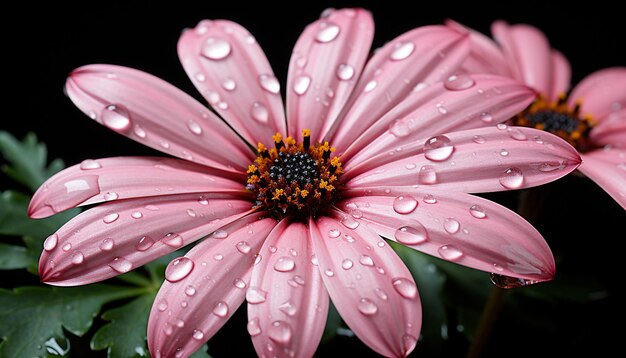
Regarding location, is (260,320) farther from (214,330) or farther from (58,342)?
(58,342)

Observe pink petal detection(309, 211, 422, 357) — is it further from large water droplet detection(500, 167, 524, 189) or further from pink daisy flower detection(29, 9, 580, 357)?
large water droplet detection(500, 167, 524, 189)

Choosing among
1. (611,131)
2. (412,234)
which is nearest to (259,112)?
(412,234)

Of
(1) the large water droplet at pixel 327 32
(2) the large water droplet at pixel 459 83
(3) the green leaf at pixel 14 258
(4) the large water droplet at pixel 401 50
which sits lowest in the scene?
(3) the green leaf at pixel 14 258

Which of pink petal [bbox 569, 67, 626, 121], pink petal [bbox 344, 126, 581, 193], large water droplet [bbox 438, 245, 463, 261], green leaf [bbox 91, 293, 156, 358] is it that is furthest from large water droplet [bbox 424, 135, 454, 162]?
pink petal [bbox 569, 67, 626, 121]

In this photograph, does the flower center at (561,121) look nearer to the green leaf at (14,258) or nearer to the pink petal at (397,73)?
the pink petal at (397,73)

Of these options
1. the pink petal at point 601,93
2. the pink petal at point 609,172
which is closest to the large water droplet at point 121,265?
the pink petal at point 609,172

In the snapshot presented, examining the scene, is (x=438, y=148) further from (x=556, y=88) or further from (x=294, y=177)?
(x=556, y=88)

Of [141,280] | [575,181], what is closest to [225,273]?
[141,280]
